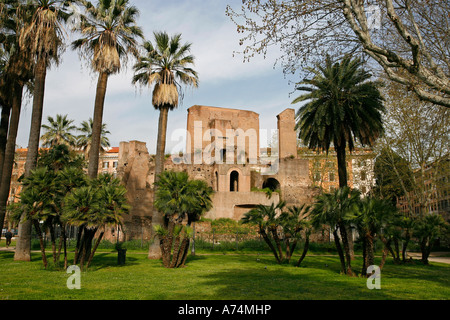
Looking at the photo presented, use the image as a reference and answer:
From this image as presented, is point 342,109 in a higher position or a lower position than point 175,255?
higher

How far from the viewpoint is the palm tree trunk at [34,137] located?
62.5 ft

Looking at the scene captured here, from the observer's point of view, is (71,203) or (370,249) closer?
(370,249)

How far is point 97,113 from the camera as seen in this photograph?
20.2 metres

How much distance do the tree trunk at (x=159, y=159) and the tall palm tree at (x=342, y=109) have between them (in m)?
8.75

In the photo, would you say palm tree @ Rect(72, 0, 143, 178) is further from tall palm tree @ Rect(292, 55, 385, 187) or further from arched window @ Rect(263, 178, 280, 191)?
arched window @ Rect(263, 178, 280, 191)

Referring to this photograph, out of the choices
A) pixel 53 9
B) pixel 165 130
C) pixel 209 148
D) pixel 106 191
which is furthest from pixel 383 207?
pixel 209 148

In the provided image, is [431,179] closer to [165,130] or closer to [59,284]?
[165,130]

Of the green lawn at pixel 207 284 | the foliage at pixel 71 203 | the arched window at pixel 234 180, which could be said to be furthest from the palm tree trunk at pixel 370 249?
the arched window at pixel 234 180

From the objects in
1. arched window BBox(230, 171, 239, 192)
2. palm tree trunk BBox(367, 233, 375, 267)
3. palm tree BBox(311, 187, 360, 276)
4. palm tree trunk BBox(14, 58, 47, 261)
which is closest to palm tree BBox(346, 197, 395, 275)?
palm tree trunk BBox(367, 233, 375, 267)

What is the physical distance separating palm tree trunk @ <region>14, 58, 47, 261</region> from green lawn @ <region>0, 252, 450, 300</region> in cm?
178

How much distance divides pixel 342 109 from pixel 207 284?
14.0 metres

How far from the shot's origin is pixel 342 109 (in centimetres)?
2206

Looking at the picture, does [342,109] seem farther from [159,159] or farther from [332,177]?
[332,177]

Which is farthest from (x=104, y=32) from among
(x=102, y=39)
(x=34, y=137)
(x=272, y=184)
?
(x=272, y=184)
